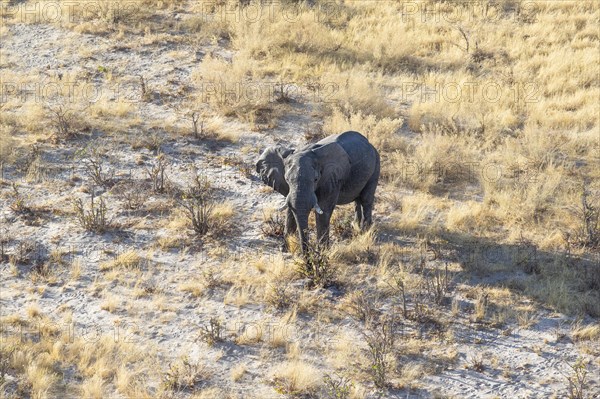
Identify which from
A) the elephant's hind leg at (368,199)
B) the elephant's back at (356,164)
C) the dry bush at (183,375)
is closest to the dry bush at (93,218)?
the dry bush at (183,375)

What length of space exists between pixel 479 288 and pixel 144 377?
5.06 metres

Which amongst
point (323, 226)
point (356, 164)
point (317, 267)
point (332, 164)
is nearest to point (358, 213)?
point (356, 164)

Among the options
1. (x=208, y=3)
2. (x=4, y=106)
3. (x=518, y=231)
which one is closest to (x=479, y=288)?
(x=518, y=231)

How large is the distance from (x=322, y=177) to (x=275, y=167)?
832 mm

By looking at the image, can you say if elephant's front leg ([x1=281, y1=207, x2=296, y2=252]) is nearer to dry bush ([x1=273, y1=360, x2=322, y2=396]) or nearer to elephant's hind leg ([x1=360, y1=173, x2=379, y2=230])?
elephant's hind leg ([x1=360, y1=173, x2=379, y2=230])

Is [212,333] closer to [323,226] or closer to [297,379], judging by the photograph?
[297,379]

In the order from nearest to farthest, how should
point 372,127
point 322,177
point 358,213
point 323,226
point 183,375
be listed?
point 183,375 → point 322,177 → point 323,226 → point 358,213 → point 372,127

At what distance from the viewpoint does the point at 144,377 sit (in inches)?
394

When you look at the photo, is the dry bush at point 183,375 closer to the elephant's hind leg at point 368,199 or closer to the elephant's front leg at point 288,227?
the elephant's front leg at point 288,227

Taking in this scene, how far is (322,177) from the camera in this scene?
466 inches

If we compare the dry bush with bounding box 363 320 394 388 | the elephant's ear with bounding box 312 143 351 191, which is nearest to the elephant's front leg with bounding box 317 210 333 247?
the elephant's ear with bounding box 312 143 351 191

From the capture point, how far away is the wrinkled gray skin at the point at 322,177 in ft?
37.5

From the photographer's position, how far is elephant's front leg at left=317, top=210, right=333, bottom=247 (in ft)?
39.9

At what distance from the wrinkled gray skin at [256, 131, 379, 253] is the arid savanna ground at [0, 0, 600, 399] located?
0.57 m
